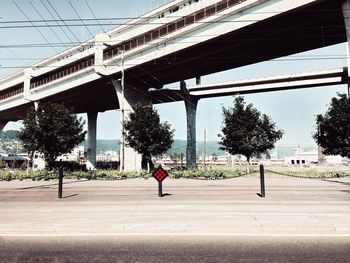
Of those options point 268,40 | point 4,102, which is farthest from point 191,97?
point 4,102

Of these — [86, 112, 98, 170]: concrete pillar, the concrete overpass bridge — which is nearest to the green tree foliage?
the concrete overpass bridge

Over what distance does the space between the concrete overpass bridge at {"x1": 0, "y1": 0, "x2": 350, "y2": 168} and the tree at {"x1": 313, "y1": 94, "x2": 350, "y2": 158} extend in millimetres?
6611

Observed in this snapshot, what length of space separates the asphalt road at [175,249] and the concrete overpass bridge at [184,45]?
26531 mm

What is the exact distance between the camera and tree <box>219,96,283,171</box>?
101ft

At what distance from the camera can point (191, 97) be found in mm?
60969

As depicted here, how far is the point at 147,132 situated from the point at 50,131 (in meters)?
10.7

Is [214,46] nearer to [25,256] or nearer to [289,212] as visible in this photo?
[289,212]

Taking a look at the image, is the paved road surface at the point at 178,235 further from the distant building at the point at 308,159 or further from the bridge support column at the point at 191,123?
the distant building at the point at 308,159

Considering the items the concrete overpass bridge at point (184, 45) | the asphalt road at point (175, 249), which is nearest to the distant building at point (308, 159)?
the concrete overpass bridge at point (184, 45)

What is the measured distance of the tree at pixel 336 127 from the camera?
26953mm

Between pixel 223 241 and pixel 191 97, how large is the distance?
183 feet

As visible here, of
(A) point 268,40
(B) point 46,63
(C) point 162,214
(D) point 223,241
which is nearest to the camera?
(D) point 223,241

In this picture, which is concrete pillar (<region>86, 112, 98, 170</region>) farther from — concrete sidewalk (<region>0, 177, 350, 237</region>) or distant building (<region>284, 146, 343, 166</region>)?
concrete sidewalk (<region>0, 177, 350, 237</region>)

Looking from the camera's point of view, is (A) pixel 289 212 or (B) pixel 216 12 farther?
(B) pixel 216 12
